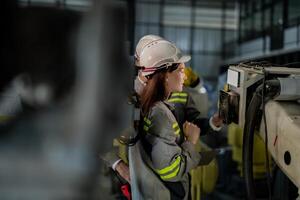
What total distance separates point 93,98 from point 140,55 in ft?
3.26

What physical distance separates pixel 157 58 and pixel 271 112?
1.73 ft

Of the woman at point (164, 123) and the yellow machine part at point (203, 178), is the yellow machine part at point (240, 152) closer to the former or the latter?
the yellow machine part at point (203, 178)

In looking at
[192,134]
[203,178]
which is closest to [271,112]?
[192,134]

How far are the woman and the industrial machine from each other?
259 mm

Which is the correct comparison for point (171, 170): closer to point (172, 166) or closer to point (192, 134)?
point (172, 166)

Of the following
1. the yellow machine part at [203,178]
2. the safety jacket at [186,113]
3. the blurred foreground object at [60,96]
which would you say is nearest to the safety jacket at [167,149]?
the safety jacket at [186,113]

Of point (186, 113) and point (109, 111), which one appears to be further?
point (186, 113)

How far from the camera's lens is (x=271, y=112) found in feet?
4.97

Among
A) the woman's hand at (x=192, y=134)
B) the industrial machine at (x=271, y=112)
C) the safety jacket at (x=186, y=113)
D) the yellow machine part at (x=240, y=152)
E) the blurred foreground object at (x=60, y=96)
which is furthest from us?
the yellow machine part at (x=240, y=152)

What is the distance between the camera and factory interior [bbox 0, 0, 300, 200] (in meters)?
0.76

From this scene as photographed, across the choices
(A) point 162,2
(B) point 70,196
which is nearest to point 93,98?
(B) point 70,196

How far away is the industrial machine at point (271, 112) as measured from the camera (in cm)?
139

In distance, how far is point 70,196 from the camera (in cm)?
83

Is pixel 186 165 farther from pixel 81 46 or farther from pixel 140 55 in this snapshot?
pixel 81 46
